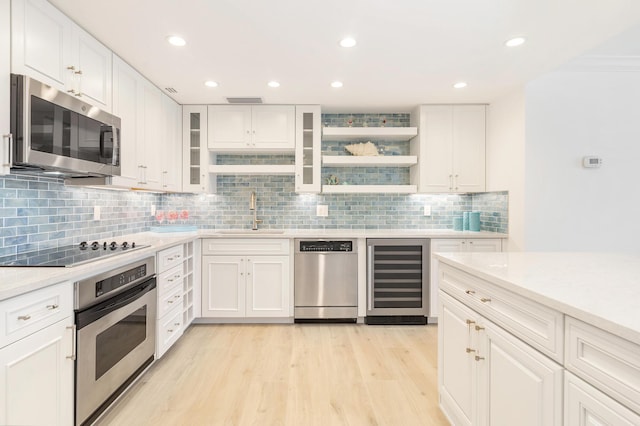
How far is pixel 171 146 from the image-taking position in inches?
143

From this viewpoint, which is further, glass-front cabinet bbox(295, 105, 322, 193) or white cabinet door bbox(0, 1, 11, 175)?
glass-front cabinet bbox(295, 105, 322, 193)

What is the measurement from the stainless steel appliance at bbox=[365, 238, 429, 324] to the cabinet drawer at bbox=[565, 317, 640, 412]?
2.61 meters

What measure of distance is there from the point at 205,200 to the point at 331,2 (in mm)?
2822

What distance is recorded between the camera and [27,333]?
138cm

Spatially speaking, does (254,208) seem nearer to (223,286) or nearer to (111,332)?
(223,286)

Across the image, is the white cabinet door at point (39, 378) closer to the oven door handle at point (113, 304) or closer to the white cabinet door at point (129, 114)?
the oven door handle at point (113, 304)

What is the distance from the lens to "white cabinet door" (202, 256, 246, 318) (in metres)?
3.59

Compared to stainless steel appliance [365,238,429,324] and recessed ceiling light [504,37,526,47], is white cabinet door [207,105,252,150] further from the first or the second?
recessed ceiling light [504,37,526,47]

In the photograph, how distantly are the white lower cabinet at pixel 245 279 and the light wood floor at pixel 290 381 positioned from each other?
23 cm

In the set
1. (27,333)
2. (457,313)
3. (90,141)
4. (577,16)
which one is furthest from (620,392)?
(90,141)

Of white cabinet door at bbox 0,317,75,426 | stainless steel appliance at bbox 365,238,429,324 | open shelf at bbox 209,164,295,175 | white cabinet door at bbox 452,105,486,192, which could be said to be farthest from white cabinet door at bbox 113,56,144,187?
white cabinet door at bbox 452,105,486,192

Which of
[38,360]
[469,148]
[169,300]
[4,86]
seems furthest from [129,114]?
[469,148]

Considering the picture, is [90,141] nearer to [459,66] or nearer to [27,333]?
[27,333]

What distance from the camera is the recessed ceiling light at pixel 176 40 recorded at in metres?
2.37
